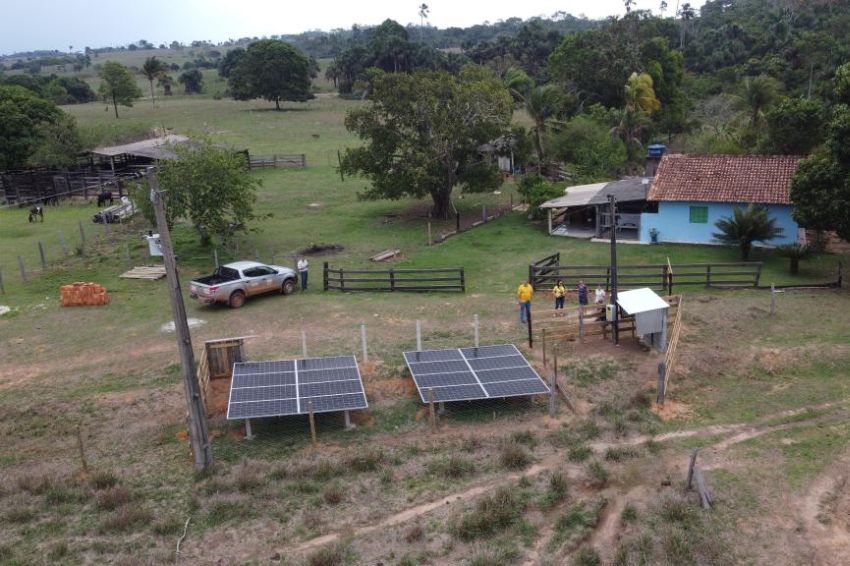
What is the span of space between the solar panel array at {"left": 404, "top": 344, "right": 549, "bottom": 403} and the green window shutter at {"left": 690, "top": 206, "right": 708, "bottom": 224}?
16.8 m

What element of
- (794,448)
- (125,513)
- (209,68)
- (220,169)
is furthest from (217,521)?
(209,68)

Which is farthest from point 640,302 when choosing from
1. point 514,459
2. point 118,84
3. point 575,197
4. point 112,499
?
point 118,84

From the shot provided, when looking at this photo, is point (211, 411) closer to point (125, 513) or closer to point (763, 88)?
point (125, 513)

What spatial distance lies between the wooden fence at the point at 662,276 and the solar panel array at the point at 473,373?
7.34 meters

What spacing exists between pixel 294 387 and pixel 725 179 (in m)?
23.4

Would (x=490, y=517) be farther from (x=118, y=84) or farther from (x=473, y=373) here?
(x=118, y=84)

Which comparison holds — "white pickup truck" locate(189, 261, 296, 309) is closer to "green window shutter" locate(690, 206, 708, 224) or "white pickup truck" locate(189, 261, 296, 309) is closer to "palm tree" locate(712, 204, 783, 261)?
"palm tree" locate(712, 204, 783, 261)

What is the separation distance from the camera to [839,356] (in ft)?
60.5

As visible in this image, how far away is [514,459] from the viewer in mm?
13734

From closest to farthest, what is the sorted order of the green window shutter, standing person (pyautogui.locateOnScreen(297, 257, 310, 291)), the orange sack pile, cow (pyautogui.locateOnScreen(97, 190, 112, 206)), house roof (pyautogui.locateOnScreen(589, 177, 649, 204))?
the orange sack pile < standing person (pyautogui.locateOnScreen(297, 257, 310, 291)) < the green window shutter < house roof (pyautogui.locateOnScreen(589, 177, 649, 204)) < cow (pyautogui.locateOnScreen(97, 190, 112, 206))

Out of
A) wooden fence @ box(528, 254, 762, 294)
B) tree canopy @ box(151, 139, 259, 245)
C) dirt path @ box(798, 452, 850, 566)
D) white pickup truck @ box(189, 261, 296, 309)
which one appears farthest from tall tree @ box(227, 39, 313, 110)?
dirt path @ box(798, 452, 850, 566)

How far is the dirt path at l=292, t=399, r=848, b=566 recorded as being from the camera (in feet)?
37.8

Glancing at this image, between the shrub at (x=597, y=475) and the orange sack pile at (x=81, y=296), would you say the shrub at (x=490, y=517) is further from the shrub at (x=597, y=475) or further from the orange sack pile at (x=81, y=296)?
the orange sack pile at (x=81, y=296)

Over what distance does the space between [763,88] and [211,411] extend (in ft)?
132
